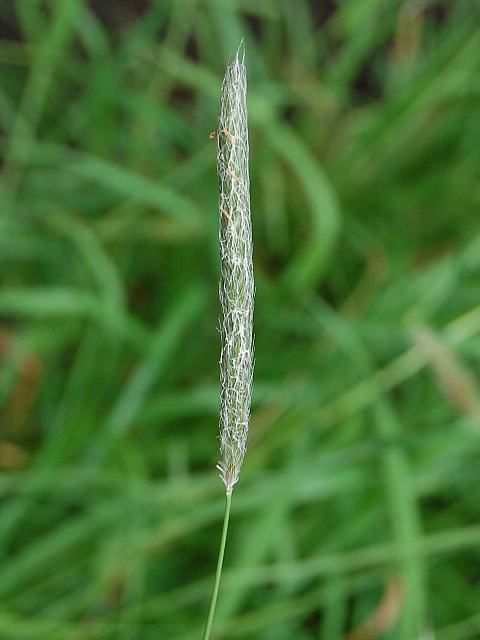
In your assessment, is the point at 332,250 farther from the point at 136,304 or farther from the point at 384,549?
the point at 384,549

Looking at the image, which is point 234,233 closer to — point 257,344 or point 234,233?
point 234,233

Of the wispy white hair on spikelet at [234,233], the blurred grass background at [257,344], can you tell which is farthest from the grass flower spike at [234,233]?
the blurred grass background at [257,344]

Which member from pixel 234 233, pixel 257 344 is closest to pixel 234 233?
pixel 234 233

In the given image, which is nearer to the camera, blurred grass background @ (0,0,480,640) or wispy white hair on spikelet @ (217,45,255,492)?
wispy white hair on spikelet @ (217,45,255,492)

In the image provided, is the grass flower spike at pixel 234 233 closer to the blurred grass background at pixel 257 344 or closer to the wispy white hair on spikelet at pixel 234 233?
the wispy white hair on spikelet at pixel 234 233

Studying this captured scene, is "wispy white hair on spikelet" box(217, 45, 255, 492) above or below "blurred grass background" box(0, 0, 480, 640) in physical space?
below

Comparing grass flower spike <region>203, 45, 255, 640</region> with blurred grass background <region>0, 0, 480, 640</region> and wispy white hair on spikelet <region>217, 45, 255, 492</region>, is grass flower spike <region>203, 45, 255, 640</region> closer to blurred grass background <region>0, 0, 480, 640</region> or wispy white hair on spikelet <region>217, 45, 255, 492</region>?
wispy white hair on spikelet <region>217, 45, 255, 492</region>

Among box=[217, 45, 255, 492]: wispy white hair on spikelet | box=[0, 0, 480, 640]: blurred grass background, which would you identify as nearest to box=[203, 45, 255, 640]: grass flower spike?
box=[217, 45, 255, 492]: wispy white hair on spikelet
